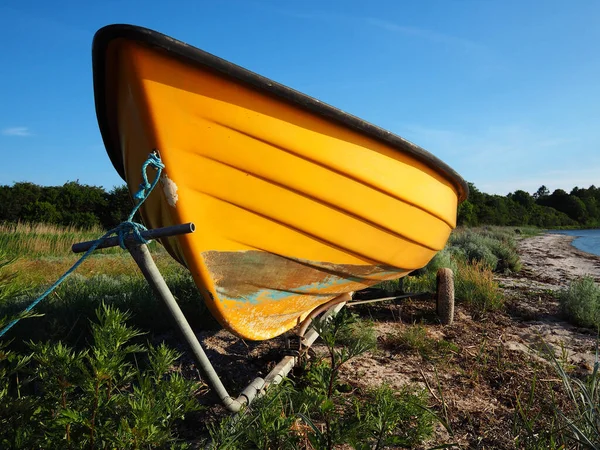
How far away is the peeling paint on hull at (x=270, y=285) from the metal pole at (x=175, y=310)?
0.37m

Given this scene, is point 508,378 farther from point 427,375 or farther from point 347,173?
point 347,173

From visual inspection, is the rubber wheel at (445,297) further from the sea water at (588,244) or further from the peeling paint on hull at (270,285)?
the sea water at (588,244)

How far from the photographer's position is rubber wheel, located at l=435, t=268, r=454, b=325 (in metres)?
3.72

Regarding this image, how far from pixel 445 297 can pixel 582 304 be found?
1546 mm

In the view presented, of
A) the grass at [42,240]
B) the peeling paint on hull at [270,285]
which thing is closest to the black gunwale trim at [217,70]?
the peeling paint on hull at [270,285]

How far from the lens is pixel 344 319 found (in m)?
1.85

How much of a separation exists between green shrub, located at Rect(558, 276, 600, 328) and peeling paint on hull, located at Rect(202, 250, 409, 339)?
2.64 m

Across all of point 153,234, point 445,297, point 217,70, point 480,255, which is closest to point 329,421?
point 153,234

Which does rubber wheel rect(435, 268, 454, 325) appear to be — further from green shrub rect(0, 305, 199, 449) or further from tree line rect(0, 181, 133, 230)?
tree line rect(0, 181, 133, 230)

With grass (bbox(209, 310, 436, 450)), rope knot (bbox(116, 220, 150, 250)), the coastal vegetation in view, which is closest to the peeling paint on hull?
the coastal vegetation

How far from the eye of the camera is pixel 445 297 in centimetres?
375

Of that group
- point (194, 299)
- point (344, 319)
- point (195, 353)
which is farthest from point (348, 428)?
point (194, 299)

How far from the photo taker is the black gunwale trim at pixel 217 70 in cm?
166

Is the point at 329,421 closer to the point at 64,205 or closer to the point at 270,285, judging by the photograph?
the point at 270,285
